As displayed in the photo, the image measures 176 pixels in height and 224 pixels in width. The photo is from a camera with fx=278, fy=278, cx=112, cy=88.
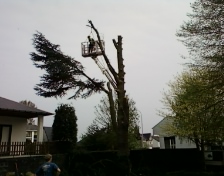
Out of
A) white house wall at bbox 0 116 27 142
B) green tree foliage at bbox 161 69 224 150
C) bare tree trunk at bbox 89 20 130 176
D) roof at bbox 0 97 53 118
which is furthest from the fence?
green tree foliage at bbox 161 69 224 150

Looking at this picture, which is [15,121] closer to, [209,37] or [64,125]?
[64,125]

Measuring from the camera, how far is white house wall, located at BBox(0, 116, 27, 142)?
845 inches

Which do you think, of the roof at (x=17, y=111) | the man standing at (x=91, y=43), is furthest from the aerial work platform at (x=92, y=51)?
the roof at (x=17, y=111)

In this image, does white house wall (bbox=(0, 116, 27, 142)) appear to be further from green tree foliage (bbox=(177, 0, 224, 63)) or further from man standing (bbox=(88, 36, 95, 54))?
green tree foliage (bbox=(177, 0, 224, 63))

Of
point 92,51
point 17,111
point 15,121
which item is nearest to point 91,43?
point 92,51

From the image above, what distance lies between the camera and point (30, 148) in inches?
765

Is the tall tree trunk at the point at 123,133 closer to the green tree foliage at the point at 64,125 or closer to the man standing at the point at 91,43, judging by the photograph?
the man standing at the point at 91,43

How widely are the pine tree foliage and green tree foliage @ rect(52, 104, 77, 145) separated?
5228 millimetres

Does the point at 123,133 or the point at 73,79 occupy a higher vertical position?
the point at 73,79

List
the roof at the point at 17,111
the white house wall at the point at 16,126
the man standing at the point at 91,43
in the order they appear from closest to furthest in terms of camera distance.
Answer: the roof at the point at 17,111 → the man standing at the point at 91,43 → the white house wall at the point at 16,126

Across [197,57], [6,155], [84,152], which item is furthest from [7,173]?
[197,57]

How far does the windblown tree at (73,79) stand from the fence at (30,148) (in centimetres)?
378

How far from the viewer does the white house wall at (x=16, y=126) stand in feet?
70.4

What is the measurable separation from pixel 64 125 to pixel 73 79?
6.58 m
